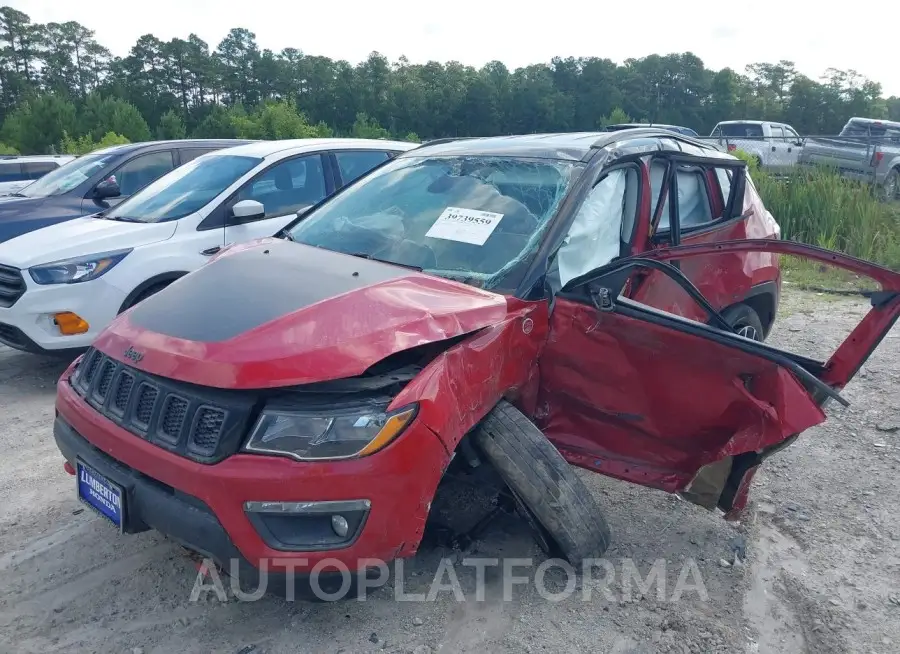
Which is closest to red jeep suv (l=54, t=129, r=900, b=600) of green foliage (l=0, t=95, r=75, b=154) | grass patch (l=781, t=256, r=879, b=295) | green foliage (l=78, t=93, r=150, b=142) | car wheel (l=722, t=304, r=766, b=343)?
car wheel (l=722, t=304, r=766, b=343)

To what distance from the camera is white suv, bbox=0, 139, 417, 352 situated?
494 centimetres

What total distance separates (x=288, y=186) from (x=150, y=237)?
1265mm

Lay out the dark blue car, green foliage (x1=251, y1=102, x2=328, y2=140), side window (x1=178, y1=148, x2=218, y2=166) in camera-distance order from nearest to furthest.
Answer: the dark blue car
side window (x1=178, y1=148, x2=218, y2=166)
green foliage (x1=251, y1=102, x2=328, y2=140)

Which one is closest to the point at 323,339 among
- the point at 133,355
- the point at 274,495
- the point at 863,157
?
the point at 274,495

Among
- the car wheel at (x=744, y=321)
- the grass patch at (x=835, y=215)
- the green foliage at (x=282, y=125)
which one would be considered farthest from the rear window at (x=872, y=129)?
the green foliage at (x=282, y=125)

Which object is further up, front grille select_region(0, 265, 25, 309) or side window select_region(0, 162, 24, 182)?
front grille select_region(0, 265, 25, 309)

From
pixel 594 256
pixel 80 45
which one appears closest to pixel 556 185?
pixel 594 256

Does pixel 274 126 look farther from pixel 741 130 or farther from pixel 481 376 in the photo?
pixel 481 376

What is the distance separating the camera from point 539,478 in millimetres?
2625

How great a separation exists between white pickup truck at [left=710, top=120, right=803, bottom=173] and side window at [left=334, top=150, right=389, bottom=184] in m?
10.1

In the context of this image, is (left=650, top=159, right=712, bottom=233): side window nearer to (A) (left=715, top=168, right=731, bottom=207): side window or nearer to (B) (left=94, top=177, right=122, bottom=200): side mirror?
(A) (left=715, top=168, right=731, bottom=207): side window

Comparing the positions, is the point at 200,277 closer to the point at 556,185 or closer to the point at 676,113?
the point at 556,185

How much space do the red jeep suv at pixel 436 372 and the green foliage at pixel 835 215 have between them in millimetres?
7436

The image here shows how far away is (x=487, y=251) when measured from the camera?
3.07 meters
